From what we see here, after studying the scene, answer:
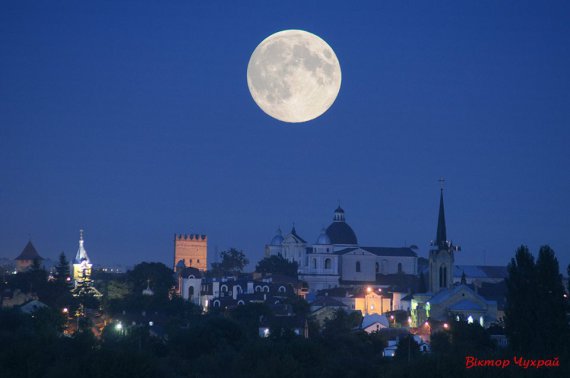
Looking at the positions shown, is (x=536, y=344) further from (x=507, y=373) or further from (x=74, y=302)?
(x=74, y=302)

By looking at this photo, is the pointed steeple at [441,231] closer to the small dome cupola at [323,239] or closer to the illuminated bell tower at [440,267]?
the illuminated bell tower at [440,267]

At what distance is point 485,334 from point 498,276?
7406 cm

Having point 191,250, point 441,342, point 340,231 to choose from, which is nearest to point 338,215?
point 340,231

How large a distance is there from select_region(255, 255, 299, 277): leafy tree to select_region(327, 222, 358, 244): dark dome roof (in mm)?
11089

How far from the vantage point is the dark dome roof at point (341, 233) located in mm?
152625

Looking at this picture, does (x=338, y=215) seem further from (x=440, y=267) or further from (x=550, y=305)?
(x=550, y=305)

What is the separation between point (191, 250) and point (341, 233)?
3140 centimetres

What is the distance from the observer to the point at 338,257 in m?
144

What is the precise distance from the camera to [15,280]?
121250 millimetres

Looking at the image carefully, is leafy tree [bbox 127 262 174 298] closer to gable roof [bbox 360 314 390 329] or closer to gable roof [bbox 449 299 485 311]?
gable roof [bbox 360 314 390 329]

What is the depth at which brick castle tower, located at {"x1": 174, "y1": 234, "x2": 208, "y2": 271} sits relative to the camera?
580ft

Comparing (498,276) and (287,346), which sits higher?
(498,276)

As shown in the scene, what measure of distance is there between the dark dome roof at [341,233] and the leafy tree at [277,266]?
437 inches

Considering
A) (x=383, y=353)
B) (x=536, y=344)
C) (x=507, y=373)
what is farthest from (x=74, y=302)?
(x=507, y=373)
